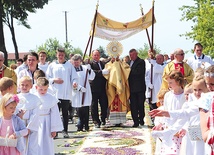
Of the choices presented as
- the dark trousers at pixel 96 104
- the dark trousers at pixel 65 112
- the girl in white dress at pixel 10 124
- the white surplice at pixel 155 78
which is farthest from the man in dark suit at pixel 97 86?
the girl in white dress at pixel 10 124

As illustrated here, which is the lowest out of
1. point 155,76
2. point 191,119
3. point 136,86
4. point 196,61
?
point 191,119

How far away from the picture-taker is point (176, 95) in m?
7.12

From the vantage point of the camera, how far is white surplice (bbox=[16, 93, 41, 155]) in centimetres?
759

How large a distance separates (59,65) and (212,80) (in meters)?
8.19

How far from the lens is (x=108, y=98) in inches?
540

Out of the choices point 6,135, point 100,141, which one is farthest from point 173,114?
point 100,141

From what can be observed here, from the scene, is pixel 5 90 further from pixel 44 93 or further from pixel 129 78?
pixel 129 78

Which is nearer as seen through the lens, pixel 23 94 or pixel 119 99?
pixel 23 94

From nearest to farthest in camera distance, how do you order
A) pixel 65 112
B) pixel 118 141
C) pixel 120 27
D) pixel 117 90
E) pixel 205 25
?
pixel 118 141 < pixel 65 112 < pixel 117 90 < pixel 120 27 < pixel 205 25

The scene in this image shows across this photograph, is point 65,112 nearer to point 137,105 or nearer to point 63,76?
point 63,76

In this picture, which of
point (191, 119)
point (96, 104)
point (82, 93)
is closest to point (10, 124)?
point (191, 119)

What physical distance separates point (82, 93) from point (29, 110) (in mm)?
5632

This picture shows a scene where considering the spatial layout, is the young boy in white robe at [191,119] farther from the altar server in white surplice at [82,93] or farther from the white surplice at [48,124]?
the altar server in white surplice at [82,93]

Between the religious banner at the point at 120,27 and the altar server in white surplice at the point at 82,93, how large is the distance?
124 cm
